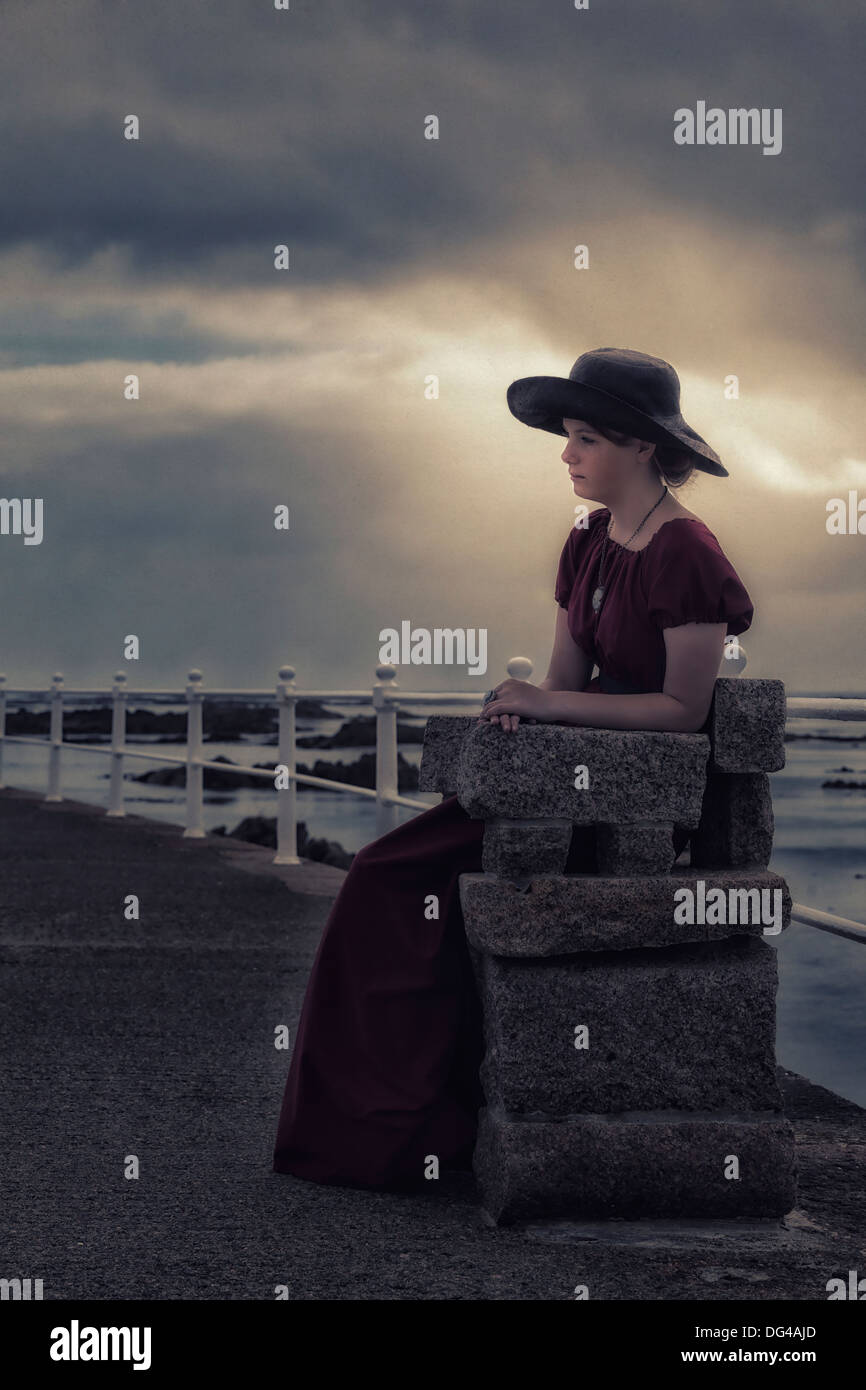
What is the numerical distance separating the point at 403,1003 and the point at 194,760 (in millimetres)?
8047

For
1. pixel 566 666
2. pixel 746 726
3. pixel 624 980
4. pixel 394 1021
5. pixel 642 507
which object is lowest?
pixel 394 1021

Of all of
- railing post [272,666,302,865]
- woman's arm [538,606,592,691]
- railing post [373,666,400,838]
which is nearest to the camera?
woman's arm [538,606,592,691]

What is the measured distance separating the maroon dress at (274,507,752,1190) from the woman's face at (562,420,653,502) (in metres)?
0.15

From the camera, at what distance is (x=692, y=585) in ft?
10.3

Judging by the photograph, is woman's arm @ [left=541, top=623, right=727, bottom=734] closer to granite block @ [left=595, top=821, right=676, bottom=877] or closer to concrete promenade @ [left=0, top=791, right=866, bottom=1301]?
granite block @ [left=595, top=821, right=676, bottom=877]

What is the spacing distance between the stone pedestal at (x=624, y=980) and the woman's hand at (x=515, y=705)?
4 cm

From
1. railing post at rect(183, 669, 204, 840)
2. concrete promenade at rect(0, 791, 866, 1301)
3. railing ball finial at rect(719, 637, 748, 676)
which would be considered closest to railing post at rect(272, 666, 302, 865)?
railing post at rect(183, 669, 204, 840)

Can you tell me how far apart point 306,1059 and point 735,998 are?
0.98 meters

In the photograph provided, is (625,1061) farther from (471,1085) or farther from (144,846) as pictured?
(144,846)

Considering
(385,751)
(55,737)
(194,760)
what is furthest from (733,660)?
(55,737)

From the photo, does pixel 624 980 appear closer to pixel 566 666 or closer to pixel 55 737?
pixel 566 666

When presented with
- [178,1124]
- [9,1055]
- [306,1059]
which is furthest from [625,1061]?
[9,1055]

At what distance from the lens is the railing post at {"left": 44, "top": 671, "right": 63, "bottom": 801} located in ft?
47.6

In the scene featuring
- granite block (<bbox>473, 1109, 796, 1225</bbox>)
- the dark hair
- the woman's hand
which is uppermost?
A: the dark hair
